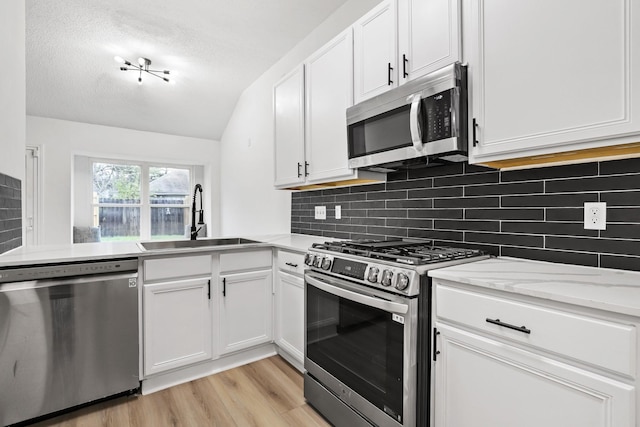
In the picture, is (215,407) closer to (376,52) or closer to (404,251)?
(404,251)

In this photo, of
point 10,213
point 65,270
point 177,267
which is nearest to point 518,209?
point 177,267

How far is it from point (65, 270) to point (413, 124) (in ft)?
6.68

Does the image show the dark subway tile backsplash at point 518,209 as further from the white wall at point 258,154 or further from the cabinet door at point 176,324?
the white wall at point 258,154

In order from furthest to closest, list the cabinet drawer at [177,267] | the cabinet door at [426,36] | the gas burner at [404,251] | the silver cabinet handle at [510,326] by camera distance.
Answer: the cabinet drawer at [177,267]
the cabinet door at [426,36]
the gas burner at [404,251]
the silver cabinet handle at [510,326]

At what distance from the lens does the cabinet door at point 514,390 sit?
35.9 inches

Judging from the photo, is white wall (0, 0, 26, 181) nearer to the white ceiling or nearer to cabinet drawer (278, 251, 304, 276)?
the white ceiling

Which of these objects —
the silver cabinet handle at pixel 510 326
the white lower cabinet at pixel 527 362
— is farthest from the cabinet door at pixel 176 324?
the silver cabinet handle at pixel 510 326

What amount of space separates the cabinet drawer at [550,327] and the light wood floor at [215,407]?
44.3 inches

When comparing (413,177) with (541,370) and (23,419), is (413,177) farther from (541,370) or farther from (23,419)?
(23,419)

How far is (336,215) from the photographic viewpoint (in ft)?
9.25

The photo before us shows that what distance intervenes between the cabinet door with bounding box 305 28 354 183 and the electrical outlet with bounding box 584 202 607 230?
1252 millimetres

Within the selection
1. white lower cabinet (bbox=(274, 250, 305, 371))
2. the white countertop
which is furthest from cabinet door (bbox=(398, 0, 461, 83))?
white lower cabinet (bbox=(274, 250, 305, 371))

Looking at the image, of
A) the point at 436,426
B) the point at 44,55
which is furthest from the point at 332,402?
the point at 44,55

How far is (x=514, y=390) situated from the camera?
1.10 m
